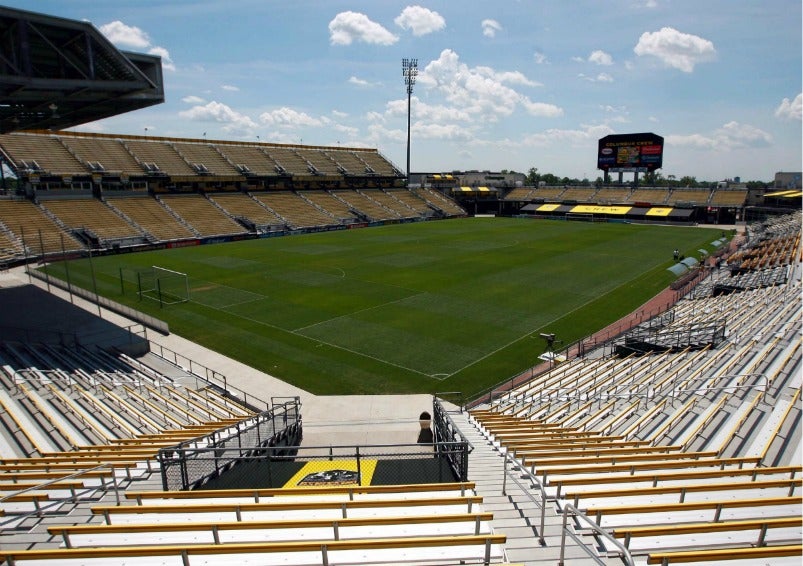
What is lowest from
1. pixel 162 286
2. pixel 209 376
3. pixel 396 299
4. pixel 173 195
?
pixel 209 376

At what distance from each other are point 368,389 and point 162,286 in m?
23.8

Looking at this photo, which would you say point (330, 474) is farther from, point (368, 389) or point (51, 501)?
point (368, 389)

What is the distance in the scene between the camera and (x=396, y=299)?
32.7 metres

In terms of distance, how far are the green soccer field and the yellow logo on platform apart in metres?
7.68

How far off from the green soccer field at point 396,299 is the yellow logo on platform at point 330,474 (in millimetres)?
7678

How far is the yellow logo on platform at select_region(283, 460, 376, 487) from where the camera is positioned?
10297 millimetres

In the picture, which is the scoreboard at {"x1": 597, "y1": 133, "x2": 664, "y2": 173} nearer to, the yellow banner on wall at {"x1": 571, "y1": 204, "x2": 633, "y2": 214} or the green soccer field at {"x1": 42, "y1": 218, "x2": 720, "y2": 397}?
the yellow banner on wall at {"x1": 571, "y1": 204, "x2": 633, "y2": 214}

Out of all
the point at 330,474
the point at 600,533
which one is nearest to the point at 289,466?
the point at 330,474

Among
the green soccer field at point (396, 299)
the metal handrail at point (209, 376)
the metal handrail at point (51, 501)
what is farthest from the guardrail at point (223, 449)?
the green soccer field at point (396, 299)

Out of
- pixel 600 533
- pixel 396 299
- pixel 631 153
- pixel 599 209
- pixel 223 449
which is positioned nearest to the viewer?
pixel 600 533

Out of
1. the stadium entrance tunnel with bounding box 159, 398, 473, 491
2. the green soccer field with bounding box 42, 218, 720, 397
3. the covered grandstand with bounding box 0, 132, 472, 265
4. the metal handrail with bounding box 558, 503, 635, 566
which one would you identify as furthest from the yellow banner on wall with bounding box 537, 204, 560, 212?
the metal handrail with bounding box 558, 503, 635, 566

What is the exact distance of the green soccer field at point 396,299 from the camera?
22.1 meters

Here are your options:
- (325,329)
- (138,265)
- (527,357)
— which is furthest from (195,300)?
(527,357)

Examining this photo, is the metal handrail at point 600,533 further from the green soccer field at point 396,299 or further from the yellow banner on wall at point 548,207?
the yellow banner on wall at point 548,207
